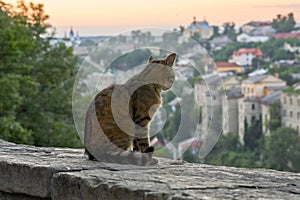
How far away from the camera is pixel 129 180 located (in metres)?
2.79

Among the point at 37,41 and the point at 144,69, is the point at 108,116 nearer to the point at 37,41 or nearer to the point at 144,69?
the point at 144,69

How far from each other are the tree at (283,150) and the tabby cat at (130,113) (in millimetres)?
28059

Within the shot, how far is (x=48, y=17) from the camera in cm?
2052

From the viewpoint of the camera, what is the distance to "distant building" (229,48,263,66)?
92.1ft

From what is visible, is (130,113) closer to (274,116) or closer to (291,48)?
(274,116)

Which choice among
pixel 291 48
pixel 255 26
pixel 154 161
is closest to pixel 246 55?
pixel 291 48

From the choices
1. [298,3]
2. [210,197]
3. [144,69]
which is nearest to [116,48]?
[144,69]

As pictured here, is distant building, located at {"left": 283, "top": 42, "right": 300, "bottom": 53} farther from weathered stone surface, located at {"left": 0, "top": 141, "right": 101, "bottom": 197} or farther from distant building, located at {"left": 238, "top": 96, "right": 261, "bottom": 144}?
weathered stone surface, located at {"left": 0, "top": 141, "right": 101, "bottom": 197}

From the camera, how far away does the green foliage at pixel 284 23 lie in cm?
3860

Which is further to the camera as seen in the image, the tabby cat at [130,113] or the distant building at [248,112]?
the distant building at [248,112]

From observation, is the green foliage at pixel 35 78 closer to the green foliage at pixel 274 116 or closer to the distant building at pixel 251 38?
the distant building at pixel 251 38

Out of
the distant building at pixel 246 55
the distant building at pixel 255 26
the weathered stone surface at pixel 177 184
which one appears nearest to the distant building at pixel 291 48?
the distant building at pixel 246 55

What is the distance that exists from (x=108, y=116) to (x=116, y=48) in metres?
0.30

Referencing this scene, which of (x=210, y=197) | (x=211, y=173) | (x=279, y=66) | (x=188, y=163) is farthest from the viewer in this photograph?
(x=279, y=66)
